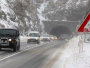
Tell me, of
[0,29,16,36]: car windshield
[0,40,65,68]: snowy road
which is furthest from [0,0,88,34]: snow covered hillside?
[0,40,65,68]: snowy road

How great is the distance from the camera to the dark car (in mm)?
19422

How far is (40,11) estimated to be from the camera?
357 feet

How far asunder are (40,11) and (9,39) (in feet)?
295

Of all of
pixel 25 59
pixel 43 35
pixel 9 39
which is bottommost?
pixel 25 59

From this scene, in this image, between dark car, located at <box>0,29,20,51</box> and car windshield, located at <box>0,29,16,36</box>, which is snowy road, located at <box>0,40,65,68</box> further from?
car windshield, located at <box>0,29,16,36</box>

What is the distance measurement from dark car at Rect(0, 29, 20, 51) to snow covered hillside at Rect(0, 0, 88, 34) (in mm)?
40041

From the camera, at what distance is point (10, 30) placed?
2086 cm

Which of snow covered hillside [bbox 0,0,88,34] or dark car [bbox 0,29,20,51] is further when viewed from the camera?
snow covered hillside [bbox 0,0,88,34]

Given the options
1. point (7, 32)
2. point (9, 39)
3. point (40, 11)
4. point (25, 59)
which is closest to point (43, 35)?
point (7, 32)

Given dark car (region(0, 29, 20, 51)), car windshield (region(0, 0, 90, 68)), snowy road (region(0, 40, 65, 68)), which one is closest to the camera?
snowy road (region(0, 40, 65, 68))

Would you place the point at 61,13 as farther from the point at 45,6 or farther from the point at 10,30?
the point at 10,30

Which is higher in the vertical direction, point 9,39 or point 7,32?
point 7,32

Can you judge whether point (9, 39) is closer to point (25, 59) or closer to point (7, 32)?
point (7, 32)

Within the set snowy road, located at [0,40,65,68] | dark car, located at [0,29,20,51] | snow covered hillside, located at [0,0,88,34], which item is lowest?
snowy road, located at [0,40,65,68]
